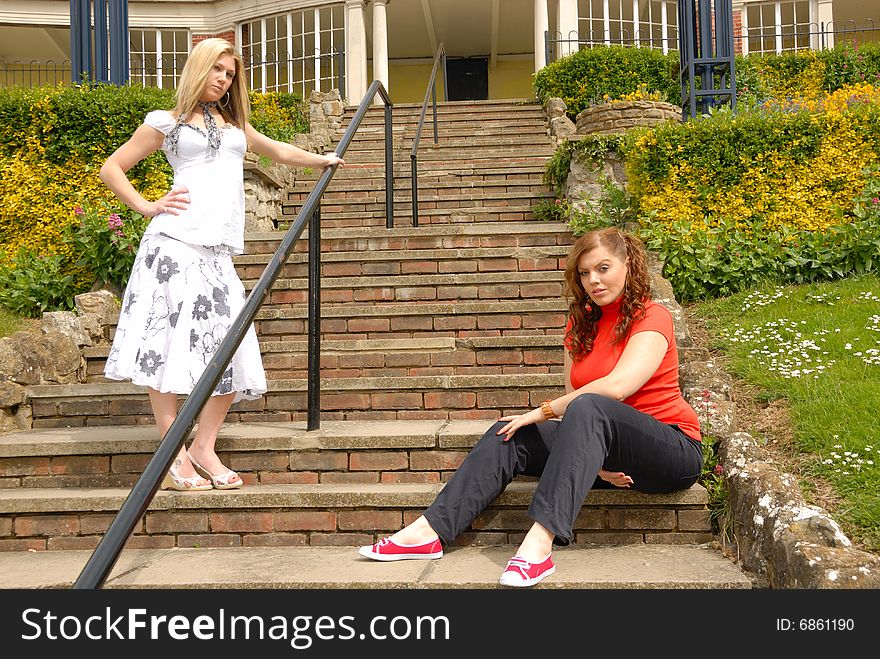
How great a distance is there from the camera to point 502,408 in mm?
3654

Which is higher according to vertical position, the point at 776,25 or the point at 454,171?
the point at 776,25

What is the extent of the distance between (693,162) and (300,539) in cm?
378

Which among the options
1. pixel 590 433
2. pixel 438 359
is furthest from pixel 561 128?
pixel 590 433

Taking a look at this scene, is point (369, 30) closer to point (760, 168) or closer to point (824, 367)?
point (760, 168)

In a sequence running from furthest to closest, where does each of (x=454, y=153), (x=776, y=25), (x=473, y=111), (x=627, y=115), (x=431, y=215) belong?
(x=776, y=25) → (x=473, y=111) → (x=454, y=153) → (x=627, y=115) → (x=431, y=215)

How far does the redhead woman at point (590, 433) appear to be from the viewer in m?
2.39

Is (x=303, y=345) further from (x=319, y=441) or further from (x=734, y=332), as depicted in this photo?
(x=734, y=332)

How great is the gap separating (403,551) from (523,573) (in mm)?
425

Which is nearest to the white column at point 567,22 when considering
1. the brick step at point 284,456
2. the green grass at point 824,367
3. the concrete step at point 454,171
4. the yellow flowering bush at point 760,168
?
the concrete step at point 454,171

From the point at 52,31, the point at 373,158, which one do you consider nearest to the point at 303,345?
the point at 373,158

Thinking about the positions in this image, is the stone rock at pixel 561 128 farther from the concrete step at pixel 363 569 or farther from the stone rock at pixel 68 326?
the concrete step at pixel 363 569

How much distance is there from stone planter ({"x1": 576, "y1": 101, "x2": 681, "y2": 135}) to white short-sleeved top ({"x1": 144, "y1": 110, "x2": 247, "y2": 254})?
5550mm

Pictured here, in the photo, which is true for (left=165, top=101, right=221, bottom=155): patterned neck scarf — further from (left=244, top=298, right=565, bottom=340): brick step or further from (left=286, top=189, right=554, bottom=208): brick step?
(left=286, top=189, right=554, bottom=208): brick step

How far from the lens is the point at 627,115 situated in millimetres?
8156
